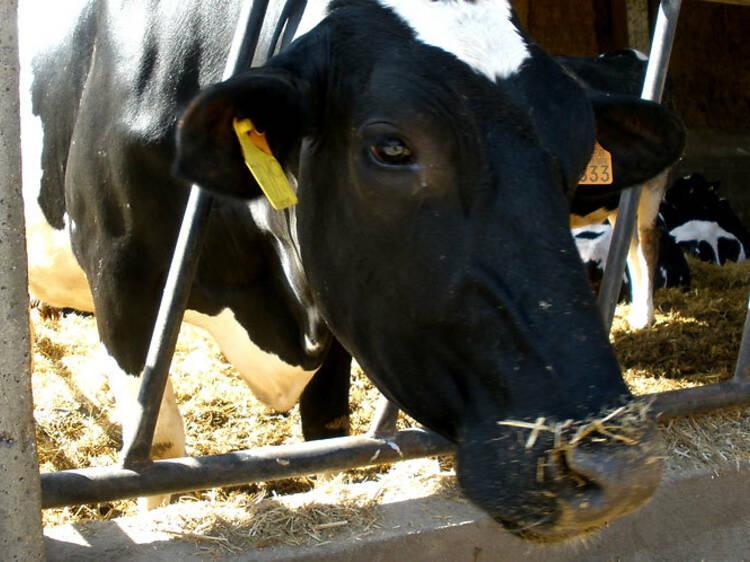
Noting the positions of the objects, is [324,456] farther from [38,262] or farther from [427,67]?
[38,262]

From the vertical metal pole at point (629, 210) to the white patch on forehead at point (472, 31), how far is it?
3.21ft

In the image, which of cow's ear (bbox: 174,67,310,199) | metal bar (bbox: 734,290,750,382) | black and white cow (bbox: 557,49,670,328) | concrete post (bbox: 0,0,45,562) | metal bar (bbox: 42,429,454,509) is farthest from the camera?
black and white cow (bbox: 557,49,670,328)

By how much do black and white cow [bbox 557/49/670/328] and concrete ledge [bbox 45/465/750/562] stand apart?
2978mm

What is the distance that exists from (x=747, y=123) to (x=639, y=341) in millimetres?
6107

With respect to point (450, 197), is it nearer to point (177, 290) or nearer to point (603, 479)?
point (603, 479)

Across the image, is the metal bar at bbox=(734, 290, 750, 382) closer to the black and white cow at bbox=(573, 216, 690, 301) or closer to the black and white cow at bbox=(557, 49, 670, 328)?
the black and white cow at bbox=(557, 49, 670, 328)

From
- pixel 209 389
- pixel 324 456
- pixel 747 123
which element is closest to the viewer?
pixel 324 456

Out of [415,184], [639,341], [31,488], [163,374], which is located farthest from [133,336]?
[639,341]

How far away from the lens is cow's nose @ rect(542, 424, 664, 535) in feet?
4.39

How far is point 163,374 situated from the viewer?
2.08 meters

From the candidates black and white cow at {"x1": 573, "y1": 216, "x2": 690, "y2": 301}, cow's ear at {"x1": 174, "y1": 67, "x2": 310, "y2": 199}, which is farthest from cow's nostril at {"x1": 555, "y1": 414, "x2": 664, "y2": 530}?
black and white cow at {"x1": 573, "y1": 216, "x2": 690, "y2": 301}

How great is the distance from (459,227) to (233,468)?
92 cm

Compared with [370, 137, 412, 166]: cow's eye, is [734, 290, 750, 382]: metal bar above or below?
below

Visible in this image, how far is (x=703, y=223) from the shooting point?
8.05m
